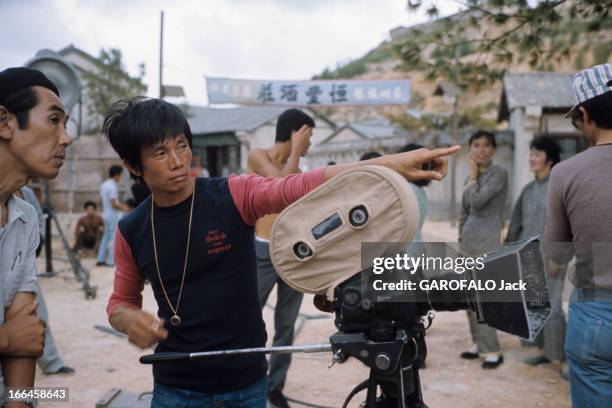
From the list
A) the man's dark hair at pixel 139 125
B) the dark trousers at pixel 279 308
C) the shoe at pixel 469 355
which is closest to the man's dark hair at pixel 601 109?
the man's dark hair at pixel 139 125

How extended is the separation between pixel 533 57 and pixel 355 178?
12.3ft

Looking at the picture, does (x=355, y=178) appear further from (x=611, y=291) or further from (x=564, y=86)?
(x=564, y=86)

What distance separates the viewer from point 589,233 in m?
1.85

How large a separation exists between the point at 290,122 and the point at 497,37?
194 centimetres

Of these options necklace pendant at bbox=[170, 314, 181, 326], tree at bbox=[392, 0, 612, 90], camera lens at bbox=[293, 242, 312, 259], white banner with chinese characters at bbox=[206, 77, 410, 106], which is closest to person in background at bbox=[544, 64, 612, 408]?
camera lens at bbox=[293, 242, 312, 259]

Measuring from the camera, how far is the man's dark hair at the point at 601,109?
1855 mm

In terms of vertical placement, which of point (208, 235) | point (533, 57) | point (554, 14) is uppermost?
point (554, 14)

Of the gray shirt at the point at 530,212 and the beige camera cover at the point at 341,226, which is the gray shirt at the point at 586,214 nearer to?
the beige camera cover at the point at 341,226

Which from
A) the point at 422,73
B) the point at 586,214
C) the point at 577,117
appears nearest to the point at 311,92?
the point at 422,73

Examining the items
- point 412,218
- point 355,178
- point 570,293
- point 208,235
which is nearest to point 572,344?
point 570,293

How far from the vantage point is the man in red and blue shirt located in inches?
67.6

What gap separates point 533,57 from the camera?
437 cm

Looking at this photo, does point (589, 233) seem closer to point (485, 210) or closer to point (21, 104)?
point (21, 104)

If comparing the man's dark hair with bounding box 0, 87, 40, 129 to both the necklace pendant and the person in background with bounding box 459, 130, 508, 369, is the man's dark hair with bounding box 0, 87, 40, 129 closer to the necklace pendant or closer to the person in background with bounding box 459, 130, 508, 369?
the necklace pendant
